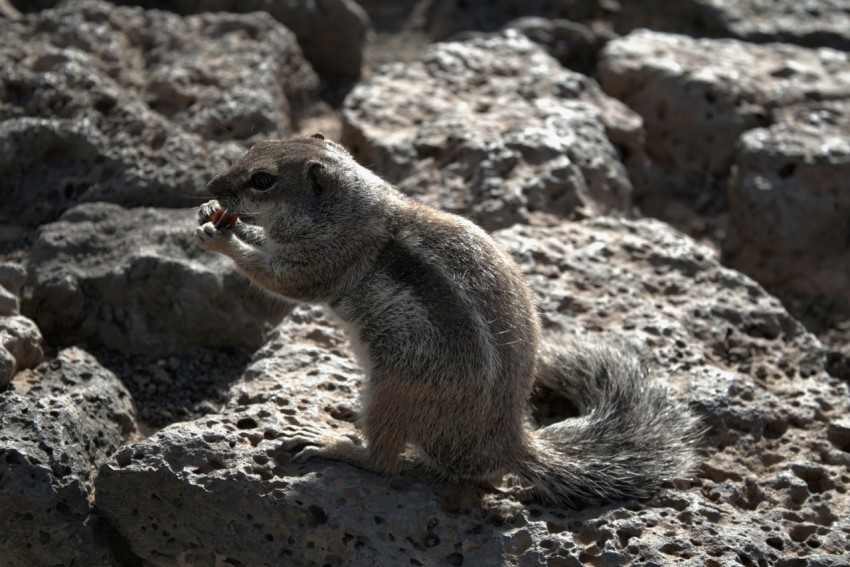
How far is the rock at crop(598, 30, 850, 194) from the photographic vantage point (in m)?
8.28

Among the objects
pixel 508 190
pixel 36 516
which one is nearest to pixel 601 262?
pixel 508 190

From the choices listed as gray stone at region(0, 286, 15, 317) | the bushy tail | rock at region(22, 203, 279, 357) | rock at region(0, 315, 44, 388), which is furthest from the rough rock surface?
gray stone at region(0, 286, 15, 317)

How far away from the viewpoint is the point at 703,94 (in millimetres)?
8297

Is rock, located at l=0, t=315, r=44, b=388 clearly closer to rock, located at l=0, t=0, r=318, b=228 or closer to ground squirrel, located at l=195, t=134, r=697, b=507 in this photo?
ground squirrel, located at l=195, t=134, r=697, b=507

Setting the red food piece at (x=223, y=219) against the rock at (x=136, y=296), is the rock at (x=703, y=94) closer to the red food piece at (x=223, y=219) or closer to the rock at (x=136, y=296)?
the rock at (x=136, y=296)

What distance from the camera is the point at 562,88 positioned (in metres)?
7.95

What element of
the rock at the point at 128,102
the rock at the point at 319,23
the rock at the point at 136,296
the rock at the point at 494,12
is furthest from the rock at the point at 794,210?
the rock at the point at 319,23

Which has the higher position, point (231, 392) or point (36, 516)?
point (231, 392)

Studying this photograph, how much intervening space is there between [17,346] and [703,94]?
5.42 metres

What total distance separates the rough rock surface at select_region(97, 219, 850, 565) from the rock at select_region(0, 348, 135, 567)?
15 cm

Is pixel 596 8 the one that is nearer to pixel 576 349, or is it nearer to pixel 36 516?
pixel 576 349

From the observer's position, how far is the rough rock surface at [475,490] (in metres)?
4.59

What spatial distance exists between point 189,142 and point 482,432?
323cm

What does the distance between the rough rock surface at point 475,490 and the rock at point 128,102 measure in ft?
5.61
